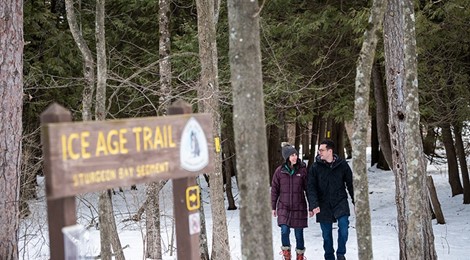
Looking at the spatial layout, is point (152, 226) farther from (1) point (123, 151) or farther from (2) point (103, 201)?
(1) point (123, 151)

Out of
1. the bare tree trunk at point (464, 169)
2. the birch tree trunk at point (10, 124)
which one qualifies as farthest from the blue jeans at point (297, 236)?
the bare tree trunk at point (464, 169)

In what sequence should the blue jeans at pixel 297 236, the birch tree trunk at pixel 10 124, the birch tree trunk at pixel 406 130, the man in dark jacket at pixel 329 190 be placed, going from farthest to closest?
the blue jeans at pixel 297 236, the man in dark jacket at pixel 329 190, the birch tree trunk at pixel 406 130, the birch tree trunk at pixel 10 124

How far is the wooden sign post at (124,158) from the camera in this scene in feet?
10.2

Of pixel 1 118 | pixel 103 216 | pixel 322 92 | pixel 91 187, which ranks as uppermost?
pixel 322 92

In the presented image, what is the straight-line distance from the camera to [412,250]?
741 cm

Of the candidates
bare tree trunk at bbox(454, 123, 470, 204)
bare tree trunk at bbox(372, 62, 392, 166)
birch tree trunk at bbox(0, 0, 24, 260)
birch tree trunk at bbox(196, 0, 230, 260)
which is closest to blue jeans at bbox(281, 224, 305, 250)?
birch tree trunk at bbox(196, 0, 230, 260)

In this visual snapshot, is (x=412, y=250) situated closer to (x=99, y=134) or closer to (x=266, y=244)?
(x=266, y=244)

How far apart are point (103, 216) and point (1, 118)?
4646mm

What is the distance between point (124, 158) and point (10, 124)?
3.17m

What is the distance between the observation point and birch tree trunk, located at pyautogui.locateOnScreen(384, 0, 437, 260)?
22.7 feet

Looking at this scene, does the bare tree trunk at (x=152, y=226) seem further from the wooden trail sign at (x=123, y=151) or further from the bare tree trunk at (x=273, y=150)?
the bare tree trunk at (x=273, y=150)

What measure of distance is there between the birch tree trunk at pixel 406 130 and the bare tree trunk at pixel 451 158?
6.33 meters

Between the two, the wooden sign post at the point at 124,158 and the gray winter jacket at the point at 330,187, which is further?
the gray winter jacket at the point at 330,187

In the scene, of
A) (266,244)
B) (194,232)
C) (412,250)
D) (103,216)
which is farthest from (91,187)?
(103,216)
